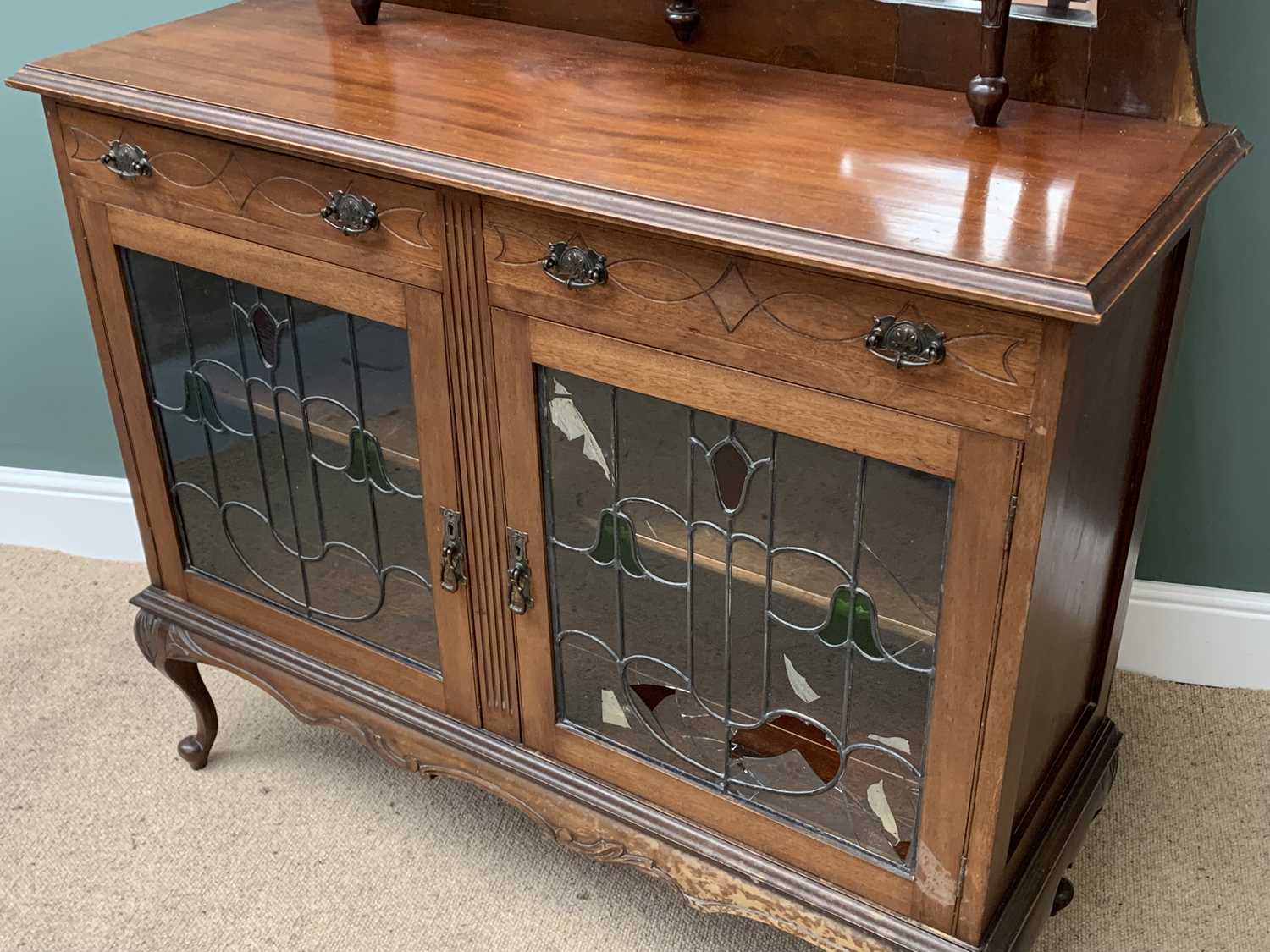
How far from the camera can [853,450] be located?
1.07 meters

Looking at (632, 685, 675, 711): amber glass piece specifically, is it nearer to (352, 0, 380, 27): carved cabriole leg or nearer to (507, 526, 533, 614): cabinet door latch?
(507, 526, 533, 614): cabinet door latch

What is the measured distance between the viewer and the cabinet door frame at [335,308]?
1.29 m

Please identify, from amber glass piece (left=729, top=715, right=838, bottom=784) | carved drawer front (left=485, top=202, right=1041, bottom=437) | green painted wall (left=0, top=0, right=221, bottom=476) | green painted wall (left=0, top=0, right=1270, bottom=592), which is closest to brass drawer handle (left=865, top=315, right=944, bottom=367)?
carved drawer front (left=485, top=202, right=1041, bottom=437)

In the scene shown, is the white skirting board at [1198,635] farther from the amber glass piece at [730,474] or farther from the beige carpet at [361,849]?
the amber glass piece at [730,474]

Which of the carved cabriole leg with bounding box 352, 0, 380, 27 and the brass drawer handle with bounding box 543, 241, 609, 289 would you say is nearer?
the brass drawer handle with bounding box 543, 241, 609, 289

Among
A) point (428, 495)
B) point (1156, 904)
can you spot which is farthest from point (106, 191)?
point (1156, 904)

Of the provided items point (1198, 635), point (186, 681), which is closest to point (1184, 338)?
point (1198, 635)

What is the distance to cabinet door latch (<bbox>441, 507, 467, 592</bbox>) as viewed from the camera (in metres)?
1.37

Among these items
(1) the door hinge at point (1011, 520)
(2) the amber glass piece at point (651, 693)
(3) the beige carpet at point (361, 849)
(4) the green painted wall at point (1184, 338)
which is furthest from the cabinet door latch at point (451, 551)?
(4) the green painted wall at point (1184, 338)

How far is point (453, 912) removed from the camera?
1602mm

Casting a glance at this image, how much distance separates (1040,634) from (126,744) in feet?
4.32

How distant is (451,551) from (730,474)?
14.2 inches

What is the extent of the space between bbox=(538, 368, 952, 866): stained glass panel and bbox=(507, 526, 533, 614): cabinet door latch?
0.10 feet

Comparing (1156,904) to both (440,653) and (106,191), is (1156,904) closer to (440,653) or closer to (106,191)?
(440,653)
